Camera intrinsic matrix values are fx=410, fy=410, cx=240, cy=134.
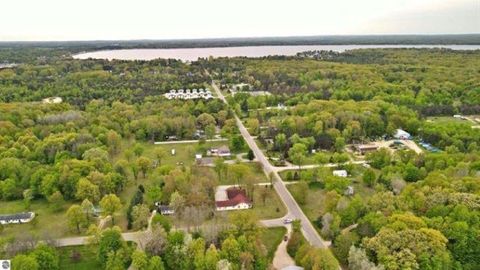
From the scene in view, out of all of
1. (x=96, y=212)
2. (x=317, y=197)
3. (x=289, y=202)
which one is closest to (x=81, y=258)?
(x=96, y=212)

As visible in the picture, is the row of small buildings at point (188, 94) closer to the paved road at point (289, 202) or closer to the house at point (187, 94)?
the house at point (187, 94)

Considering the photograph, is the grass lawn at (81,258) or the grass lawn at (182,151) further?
the grass lawn at (182,151)

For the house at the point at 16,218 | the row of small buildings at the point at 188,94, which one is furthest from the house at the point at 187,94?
the house at the point at 16,218

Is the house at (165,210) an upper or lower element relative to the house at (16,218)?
upper

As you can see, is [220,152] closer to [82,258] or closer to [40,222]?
[40,222]

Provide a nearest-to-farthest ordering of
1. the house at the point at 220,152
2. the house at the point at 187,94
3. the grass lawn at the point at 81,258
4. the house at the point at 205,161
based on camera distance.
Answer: the grass lawn at the point at 81,258 < the house at the point at 205,161 < the house at the point at 220,152 < the house at the point at 187,94

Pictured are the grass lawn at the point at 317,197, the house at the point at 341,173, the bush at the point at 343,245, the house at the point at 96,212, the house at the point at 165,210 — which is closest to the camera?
the bush at the point at 343,245
